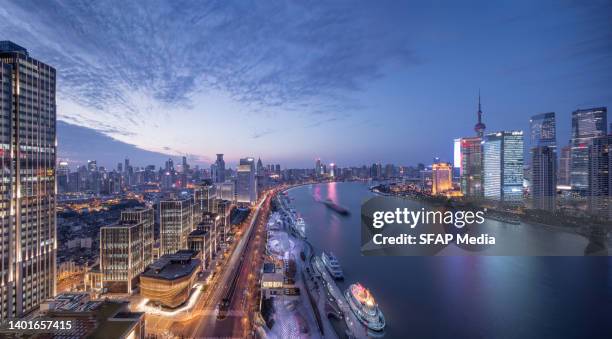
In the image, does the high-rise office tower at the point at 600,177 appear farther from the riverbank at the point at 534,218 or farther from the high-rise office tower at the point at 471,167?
the high-rise office tower at the point at 471,167

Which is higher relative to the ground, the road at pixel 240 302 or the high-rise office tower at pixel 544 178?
the high-rise office tower at pixel 544 178

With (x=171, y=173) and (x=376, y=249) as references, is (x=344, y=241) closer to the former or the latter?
(x=376, y=249)

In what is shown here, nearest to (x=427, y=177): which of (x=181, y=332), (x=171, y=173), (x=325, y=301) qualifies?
(x=171, y=173)

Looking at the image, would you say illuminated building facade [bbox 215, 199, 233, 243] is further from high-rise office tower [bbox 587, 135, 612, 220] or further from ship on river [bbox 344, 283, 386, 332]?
high-rise office tower [bbox 587, 135, 612, 220]

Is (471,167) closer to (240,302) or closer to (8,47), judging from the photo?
(240,302)

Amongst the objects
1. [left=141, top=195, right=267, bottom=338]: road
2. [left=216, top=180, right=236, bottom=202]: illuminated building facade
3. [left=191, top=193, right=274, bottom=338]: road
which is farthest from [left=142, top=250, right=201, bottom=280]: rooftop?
[left=216, top=180, right=236, bottom=202]: illuminated building facade

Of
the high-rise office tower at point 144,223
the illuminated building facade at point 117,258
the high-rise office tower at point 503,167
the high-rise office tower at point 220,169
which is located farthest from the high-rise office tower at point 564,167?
the high-rise office tower at point 220,169
